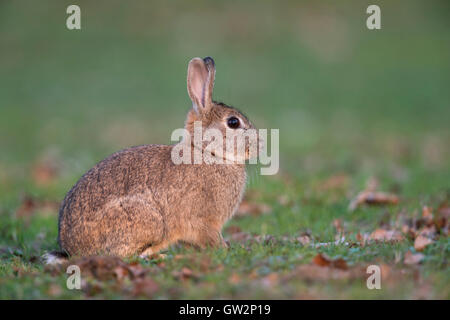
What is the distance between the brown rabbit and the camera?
6.59 metres

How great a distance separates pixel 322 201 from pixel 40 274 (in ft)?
16.8

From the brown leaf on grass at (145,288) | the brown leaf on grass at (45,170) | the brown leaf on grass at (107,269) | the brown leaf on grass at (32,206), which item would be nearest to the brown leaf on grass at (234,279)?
the brown leaf on grass at (145,288)

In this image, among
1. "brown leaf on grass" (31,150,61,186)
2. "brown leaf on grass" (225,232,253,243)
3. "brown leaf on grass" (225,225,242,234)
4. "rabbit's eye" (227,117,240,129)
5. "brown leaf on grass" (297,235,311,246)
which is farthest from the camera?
"brown leaf on grass" (31,150,61,186)

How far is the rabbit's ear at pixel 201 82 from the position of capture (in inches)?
284

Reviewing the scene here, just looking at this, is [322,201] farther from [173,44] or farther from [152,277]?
[173,44]

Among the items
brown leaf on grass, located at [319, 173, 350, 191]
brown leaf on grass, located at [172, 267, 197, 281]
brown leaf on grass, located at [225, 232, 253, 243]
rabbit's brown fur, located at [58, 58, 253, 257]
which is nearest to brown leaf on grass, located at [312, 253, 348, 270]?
brown leaf on grass, located at [172, 267, 197, 281]

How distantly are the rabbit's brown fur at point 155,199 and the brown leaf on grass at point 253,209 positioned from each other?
223 cm

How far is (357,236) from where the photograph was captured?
7242 mm

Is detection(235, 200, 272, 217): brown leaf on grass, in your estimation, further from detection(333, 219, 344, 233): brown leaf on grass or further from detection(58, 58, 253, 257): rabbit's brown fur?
detection(58, 58, 253, 257): rabbit's brown fur

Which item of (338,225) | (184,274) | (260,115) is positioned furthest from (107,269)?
(260,115)

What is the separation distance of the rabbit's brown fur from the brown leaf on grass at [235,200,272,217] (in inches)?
88.0

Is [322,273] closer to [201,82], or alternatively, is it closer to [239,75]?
[201,82]

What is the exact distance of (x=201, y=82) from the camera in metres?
7.30

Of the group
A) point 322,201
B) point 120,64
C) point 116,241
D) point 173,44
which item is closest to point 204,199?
point 116,241
